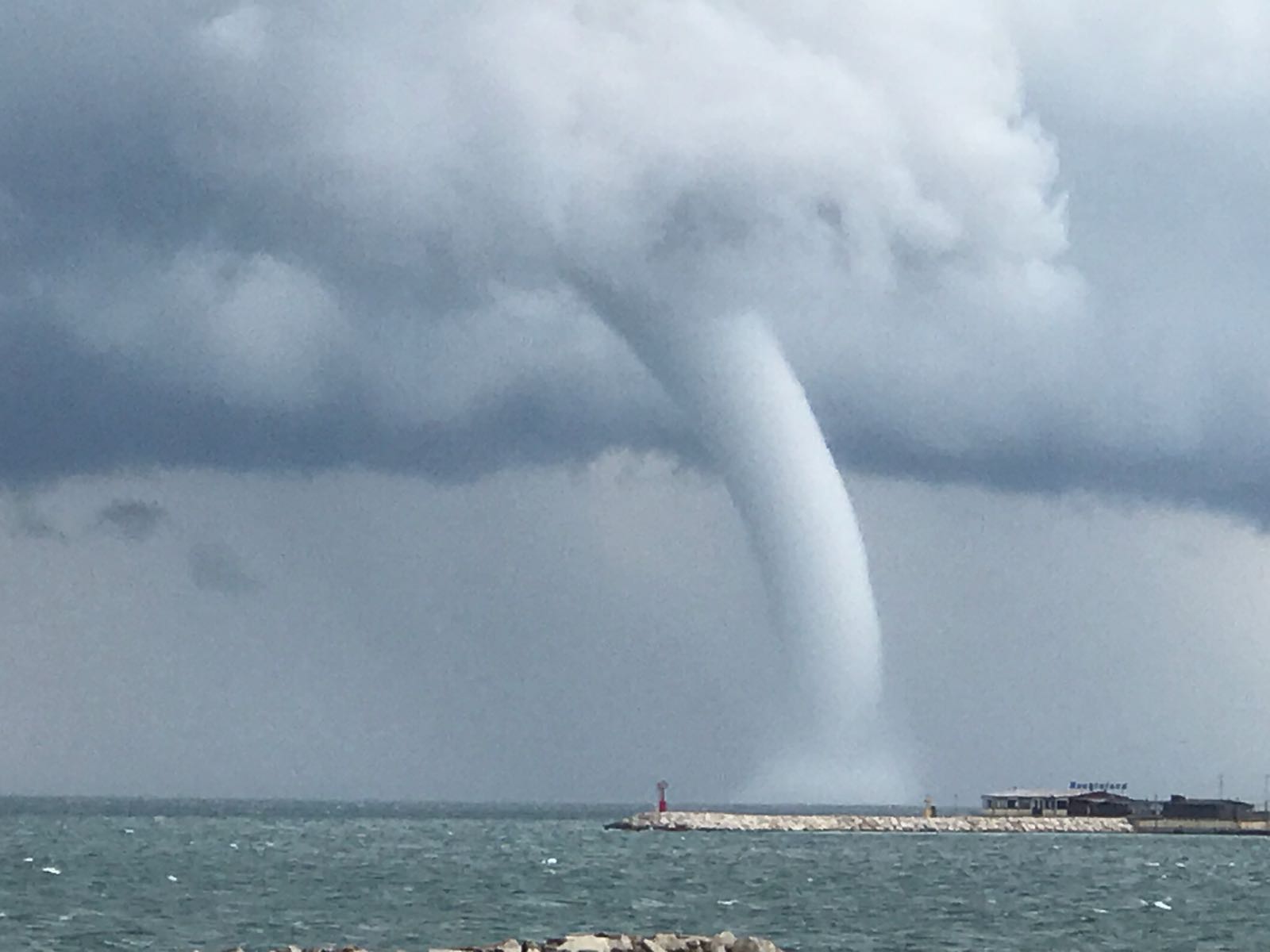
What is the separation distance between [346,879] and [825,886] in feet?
93.5

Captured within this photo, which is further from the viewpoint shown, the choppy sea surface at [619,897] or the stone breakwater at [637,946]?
the choppy sea surface at [619,897]

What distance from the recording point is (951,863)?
15325cm

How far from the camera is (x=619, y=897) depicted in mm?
104875

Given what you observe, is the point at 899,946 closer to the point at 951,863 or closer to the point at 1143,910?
the point at 1143,910

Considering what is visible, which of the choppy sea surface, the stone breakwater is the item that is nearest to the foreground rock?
the stone breakwater

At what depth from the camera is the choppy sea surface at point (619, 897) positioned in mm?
82312

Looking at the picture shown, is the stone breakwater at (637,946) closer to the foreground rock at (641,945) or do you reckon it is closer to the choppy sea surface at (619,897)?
the foreground rock at (641,945)

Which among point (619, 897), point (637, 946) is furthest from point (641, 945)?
point (619, 897)

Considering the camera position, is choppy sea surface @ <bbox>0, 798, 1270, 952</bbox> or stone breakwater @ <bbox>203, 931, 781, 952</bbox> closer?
stone breakwater @ <bbox>203, 931, 781, 952</bbox>

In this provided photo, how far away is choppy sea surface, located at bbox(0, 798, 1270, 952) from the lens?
3241 inches

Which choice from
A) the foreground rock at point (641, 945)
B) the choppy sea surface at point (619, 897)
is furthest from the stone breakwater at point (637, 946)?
the choppy sea surface at point (619, 897)

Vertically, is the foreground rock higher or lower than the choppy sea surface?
lower

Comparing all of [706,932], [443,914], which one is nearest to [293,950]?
[706,932]

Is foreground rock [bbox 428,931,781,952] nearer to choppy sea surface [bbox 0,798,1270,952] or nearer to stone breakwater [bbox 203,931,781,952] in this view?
stone breakwater [bbox 203,931,781,952]
